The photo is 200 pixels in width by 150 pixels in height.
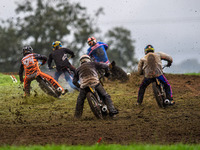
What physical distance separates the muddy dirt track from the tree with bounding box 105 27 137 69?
39.9 meters

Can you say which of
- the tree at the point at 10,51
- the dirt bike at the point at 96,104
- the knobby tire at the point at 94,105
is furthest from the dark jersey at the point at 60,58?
the tree at the point at 10,51

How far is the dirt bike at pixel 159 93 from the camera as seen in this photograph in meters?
10.6

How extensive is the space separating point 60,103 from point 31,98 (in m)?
1.23

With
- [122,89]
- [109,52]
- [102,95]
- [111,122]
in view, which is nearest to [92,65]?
[102,95]

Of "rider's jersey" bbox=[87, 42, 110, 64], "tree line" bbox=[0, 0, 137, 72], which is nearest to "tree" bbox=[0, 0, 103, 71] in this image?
"tree line" bbox=[0, 0, 137, 72]

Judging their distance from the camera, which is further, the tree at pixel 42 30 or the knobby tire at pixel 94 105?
the tree at pixel 42 30

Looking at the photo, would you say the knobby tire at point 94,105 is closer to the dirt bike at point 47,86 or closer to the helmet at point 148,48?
the helmet at point 148,48

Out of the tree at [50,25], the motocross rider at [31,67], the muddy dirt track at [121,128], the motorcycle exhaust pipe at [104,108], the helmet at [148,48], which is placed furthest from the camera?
the tree at [50,25]

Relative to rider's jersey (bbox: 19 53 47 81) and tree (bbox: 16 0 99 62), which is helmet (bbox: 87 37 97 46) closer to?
rider's jersey (bbox: 19 53 47 81)

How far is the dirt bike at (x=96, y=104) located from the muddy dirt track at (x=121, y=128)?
0.82ft

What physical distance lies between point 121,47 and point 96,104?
44652mm

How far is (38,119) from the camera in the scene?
973cm

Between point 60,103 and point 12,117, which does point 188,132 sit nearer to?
point 12,117

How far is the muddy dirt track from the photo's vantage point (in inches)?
261
